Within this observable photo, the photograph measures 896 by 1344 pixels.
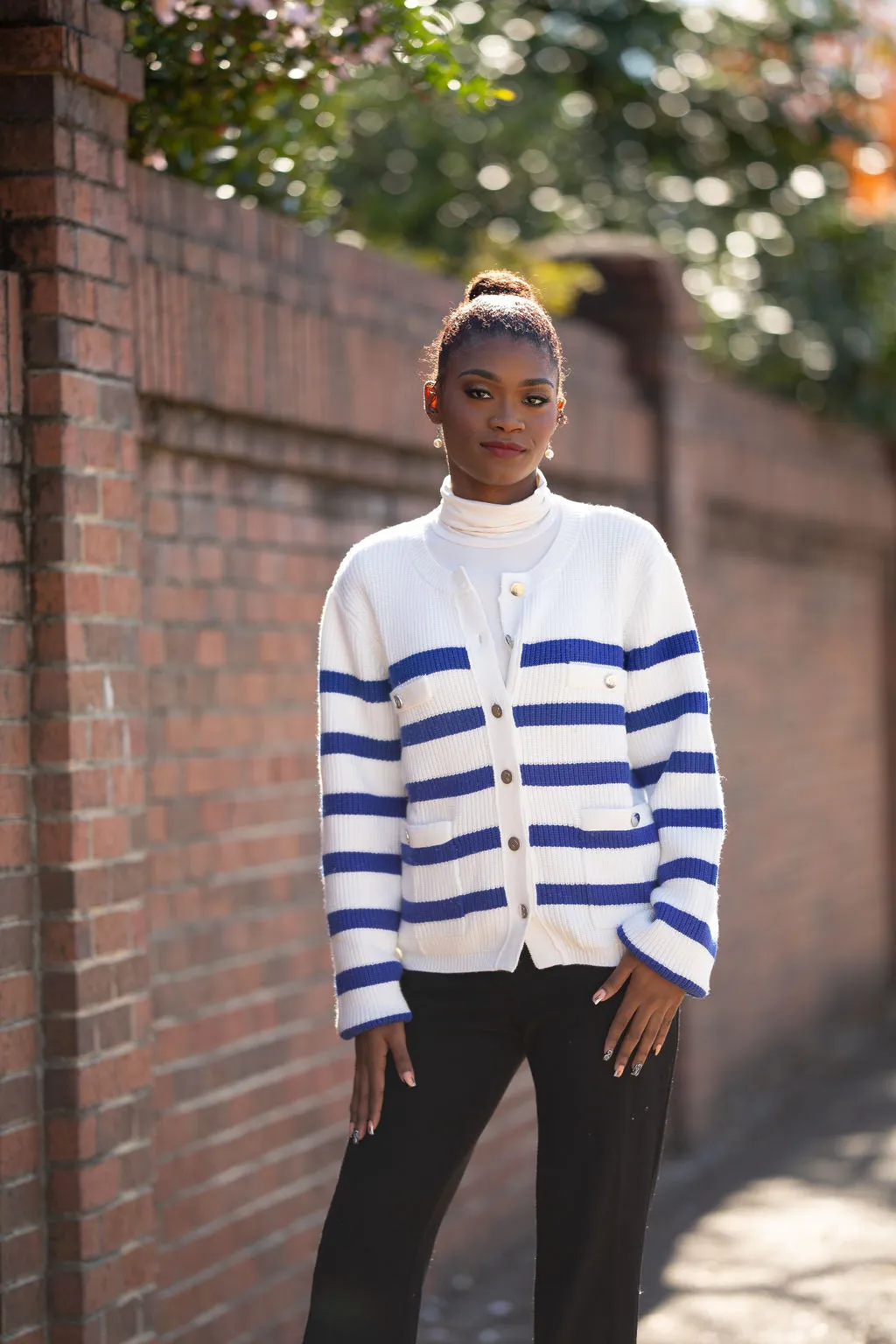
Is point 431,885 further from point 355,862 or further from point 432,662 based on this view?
point 432,662

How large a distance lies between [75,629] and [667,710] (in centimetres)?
115

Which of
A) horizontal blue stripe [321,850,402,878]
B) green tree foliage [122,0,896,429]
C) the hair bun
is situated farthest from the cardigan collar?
green tree foliage [122,0,896,429]

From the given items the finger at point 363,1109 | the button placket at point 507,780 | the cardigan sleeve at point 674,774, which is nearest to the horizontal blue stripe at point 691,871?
the cardigan sleeve at point 674,774

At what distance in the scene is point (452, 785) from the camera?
2.71 metres

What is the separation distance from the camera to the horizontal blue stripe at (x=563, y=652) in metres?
2.70

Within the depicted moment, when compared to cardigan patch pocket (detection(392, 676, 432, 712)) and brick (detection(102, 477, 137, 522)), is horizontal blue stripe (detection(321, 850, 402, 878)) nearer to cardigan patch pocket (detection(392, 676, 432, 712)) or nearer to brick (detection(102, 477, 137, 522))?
cardigan patch pocket (detection(392, 676, 432, 712))

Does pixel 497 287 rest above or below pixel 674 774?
above

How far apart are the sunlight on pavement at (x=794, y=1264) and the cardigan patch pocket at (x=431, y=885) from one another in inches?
86.1

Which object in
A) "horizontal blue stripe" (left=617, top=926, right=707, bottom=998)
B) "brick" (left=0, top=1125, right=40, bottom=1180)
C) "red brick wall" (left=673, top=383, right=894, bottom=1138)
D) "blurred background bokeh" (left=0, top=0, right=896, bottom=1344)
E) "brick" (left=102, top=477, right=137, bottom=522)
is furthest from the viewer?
"red brick wall" (left=673, top=383, right=894, bottom=1138)

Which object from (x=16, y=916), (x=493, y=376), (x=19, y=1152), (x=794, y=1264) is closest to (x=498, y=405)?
(x=493, y=376)

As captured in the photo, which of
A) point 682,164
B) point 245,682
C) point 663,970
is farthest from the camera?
point 682,164

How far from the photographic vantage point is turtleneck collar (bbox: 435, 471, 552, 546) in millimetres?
2773

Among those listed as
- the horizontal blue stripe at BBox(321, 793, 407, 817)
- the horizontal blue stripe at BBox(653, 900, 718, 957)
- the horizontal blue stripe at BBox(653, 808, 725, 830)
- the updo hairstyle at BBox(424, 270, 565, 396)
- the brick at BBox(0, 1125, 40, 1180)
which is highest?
the updo hairstyle at BBox(424, 270, 565, 396)

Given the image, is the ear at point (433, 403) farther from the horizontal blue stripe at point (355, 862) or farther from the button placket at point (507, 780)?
the horizontal blue stripe at point (355, 862)
